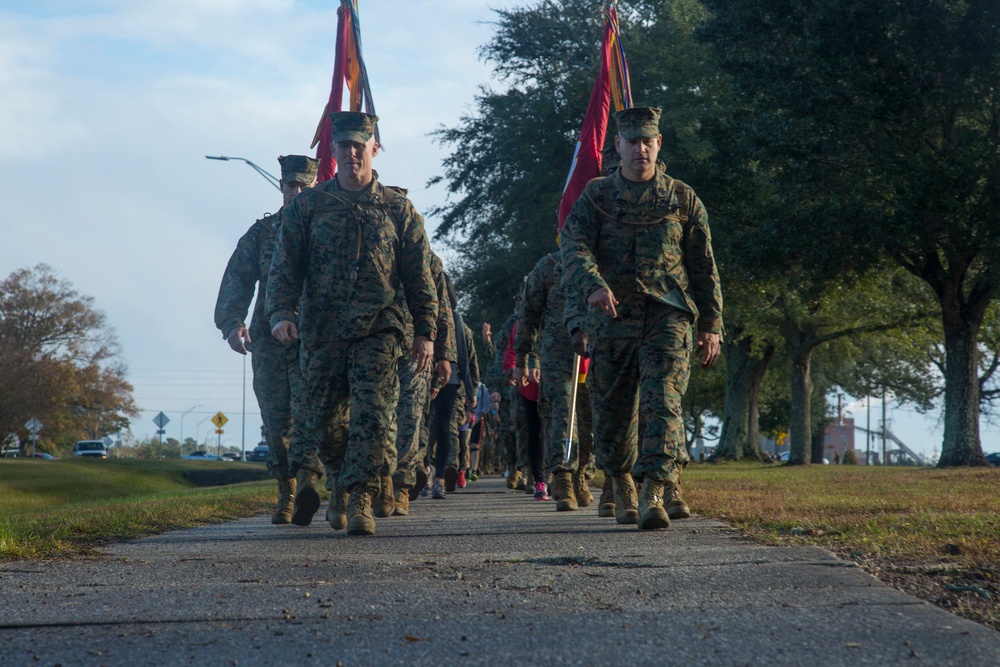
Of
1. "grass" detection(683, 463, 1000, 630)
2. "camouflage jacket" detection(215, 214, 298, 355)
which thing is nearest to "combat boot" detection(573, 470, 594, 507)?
"grass" detection(683, 463, 1000, 630)

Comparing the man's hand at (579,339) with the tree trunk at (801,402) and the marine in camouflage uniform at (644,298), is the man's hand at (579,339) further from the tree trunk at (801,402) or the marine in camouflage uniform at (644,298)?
the tree trunk at (801,402)

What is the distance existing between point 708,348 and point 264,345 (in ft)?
9.83

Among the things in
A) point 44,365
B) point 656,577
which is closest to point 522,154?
point 656,577

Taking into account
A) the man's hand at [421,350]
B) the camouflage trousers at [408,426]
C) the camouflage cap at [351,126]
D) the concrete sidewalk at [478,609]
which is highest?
the camouflage cap at [351,126]

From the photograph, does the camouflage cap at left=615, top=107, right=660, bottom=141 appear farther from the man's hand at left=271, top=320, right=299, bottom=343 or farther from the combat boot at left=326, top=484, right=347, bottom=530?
the combat boot at left=326, top=484, right=347, bottom=530

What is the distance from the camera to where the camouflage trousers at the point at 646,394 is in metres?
6.57

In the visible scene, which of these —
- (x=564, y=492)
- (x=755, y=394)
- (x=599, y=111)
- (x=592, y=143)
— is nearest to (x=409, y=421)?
(x=564, y=492)

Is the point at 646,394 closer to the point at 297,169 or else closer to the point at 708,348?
the point at 708,348

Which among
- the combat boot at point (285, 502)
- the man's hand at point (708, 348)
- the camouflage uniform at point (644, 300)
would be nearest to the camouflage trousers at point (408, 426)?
the combat boot at point (285, 502)

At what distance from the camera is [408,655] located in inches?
123

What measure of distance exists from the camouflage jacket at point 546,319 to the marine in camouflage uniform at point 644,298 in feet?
7.50

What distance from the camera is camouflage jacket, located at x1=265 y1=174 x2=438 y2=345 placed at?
6.90 metres

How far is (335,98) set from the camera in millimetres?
13938

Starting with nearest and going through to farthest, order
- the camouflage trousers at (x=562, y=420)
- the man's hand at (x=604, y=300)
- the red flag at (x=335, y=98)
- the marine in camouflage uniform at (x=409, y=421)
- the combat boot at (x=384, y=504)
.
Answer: the man's hand at (x=604, y=300) < the combat boot at (x=384, y=504) < the marine in camouflage uniform at (x=409, y=421) < the camouflage trousers at (x=562, y=420) < the red flag at (x=335, y=98)
